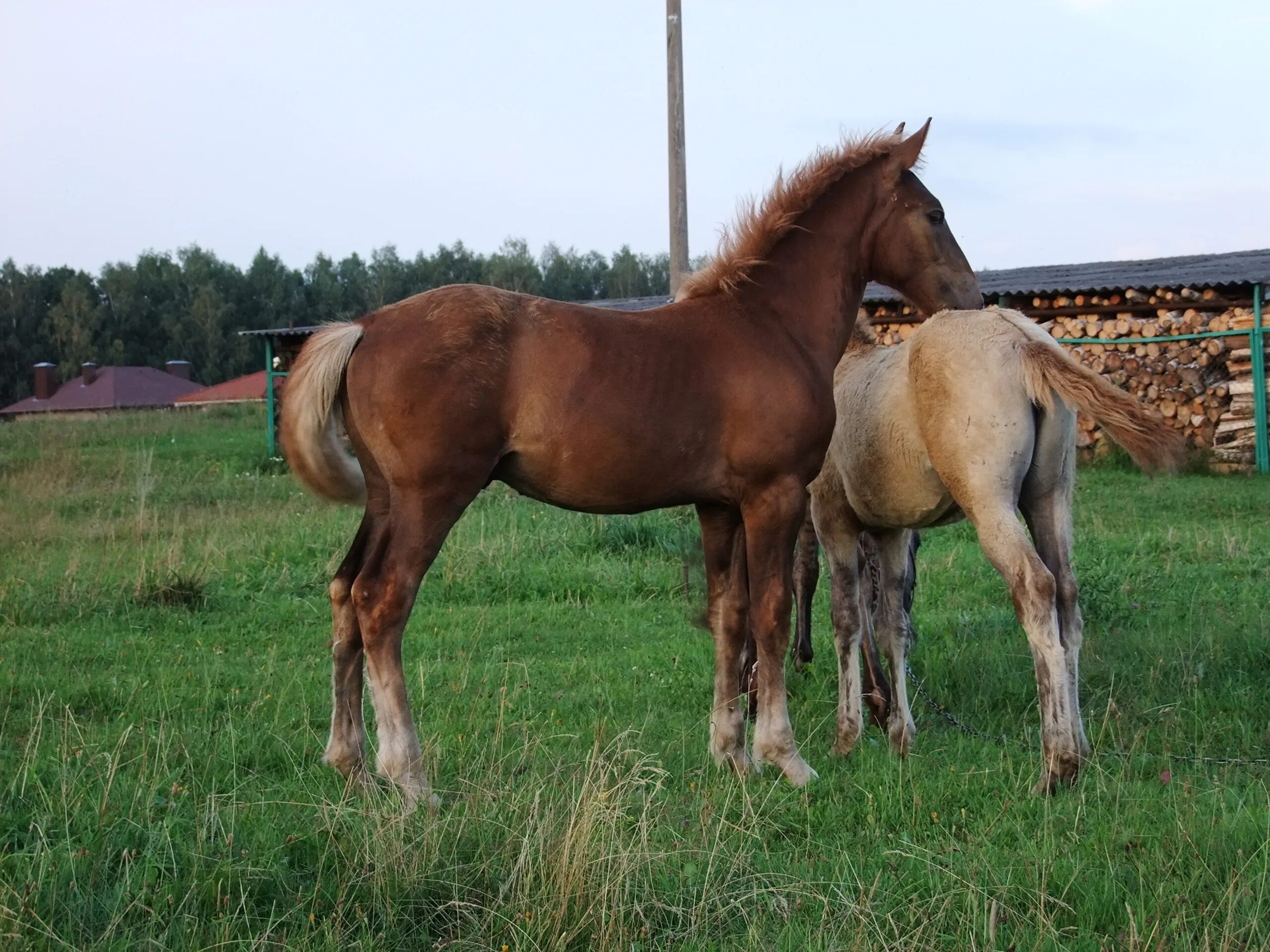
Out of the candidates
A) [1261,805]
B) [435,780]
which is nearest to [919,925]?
[1261,805]

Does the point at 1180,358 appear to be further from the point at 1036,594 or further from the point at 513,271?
the point at 513,271

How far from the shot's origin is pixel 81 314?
55.1 meters

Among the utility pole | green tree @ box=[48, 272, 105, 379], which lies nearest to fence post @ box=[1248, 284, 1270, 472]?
the utility pole

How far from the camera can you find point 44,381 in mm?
49000

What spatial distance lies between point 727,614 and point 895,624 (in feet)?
2.87

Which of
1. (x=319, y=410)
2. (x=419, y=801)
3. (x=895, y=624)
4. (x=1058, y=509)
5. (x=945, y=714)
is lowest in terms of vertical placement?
(x=945, y=714)

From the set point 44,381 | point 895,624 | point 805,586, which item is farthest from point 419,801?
point 44,381

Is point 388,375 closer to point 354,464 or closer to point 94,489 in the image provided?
point 354,464

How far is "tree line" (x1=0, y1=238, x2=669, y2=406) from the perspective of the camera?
2116 inches

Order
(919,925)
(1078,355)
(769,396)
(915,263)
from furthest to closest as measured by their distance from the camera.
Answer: (1078,355)
(915,263)
(769,396)
(919,925)

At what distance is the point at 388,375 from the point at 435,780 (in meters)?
1.55

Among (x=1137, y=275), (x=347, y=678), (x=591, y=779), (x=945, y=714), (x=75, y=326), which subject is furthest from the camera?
(x=75, y=326)

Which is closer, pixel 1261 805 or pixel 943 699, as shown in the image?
pixel 1261 805

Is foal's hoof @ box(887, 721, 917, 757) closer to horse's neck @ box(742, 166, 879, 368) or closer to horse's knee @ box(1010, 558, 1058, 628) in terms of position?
horse's knee @ box(1010, 558, 1058, 628)
